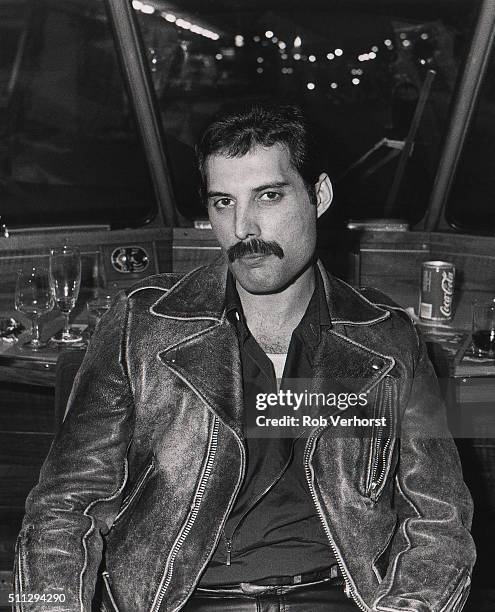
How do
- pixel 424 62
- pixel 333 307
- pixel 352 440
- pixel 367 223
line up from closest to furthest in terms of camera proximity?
pixel 352 440
pixel 333 307
pixel 424 62
pixel 367 223

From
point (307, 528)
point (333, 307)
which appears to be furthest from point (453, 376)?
point (307, 528)

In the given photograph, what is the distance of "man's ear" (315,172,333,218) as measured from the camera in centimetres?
178

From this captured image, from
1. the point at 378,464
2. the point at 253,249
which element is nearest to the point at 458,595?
the point at 378,464

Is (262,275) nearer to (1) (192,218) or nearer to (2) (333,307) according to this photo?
(2) (333,307)

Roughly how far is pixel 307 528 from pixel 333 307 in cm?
42

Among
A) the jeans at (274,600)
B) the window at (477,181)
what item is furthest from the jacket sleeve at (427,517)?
the window at (477,181)

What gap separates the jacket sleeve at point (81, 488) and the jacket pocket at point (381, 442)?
436mm

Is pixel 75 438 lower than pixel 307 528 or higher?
higher

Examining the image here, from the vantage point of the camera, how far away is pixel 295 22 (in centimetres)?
320

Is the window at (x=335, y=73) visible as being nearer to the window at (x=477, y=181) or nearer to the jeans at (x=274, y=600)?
the window at (x=477, y=181)

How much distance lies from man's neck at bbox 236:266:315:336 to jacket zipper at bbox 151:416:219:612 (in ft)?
0.76

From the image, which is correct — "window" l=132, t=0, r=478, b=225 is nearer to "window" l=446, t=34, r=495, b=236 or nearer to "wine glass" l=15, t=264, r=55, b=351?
"window" l=446, t=34, r=495, b=236

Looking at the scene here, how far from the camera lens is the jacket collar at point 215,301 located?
170 centimetres

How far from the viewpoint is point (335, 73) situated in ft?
10.8
